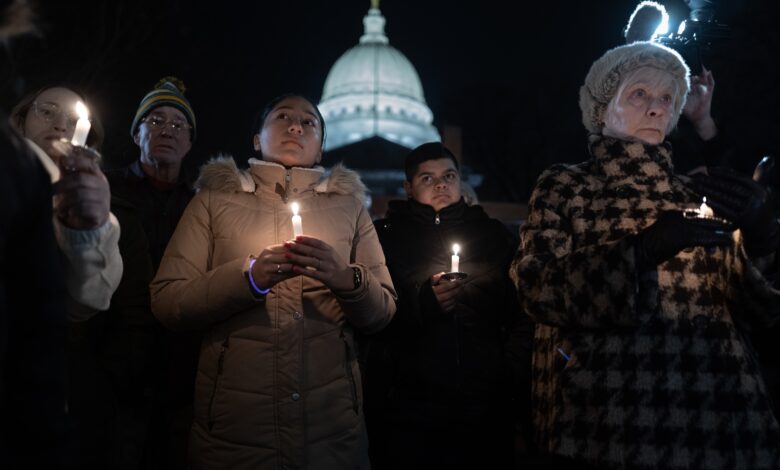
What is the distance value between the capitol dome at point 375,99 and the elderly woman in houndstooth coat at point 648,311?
155 ft

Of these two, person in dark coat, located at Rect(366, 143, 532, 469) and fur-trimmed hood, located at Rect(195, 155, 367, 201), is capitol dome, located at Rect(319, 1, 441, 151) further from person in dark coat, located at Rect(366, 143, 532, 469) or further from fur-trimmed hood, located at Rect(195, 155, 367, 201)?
fur-trimmed hood, located at Rect(195, 155, 367, 201)

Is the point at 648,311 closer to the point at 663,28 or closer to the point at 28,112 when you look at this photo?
the point at 663,28

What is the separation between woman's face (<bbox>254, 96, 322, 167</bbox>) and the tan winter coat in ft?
0.40

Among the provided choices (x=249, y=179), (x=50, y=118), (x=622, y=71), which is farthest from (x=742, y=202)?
(x=50, y=118)

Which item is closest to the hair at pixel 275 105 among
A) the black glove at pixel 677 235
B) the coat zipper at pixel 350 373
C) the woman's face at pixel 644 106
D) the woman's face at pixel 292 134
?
the woman's face at pixel 292 134

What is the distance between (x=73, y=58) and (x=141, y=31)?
1541mm

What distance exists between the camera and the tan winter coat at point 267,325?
7.86 ft

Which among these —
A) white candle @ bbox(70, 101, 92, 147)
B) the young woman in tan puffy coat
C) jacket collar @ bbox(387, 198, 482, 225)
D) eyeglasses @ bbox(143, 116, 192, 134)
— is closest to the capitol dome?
eyeglasses @ bbox(143, 116, 192, 134)

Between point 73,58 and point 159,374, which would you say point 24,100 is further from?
point 73,58

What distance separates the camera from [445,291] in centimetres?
295

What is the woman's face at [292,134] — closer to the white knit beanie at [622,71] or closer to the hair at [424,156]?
the hair at [424,156]

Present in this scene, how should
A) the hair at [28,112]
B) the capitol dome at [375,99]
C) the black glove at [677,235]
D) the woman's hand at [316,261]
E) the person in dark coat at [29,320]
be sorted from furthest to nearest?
1. the capitol dome at [375,99]
2. the hair at [28,112]
3. the woman's hand at [316,261]
4. the black glove at [677,235]
5. the person in dark coat at [29,320]

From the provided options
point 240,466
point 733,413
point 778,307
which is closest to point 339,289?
point 240,466

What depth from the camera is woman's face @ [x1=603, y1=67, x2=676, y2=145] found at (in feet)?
7.88
